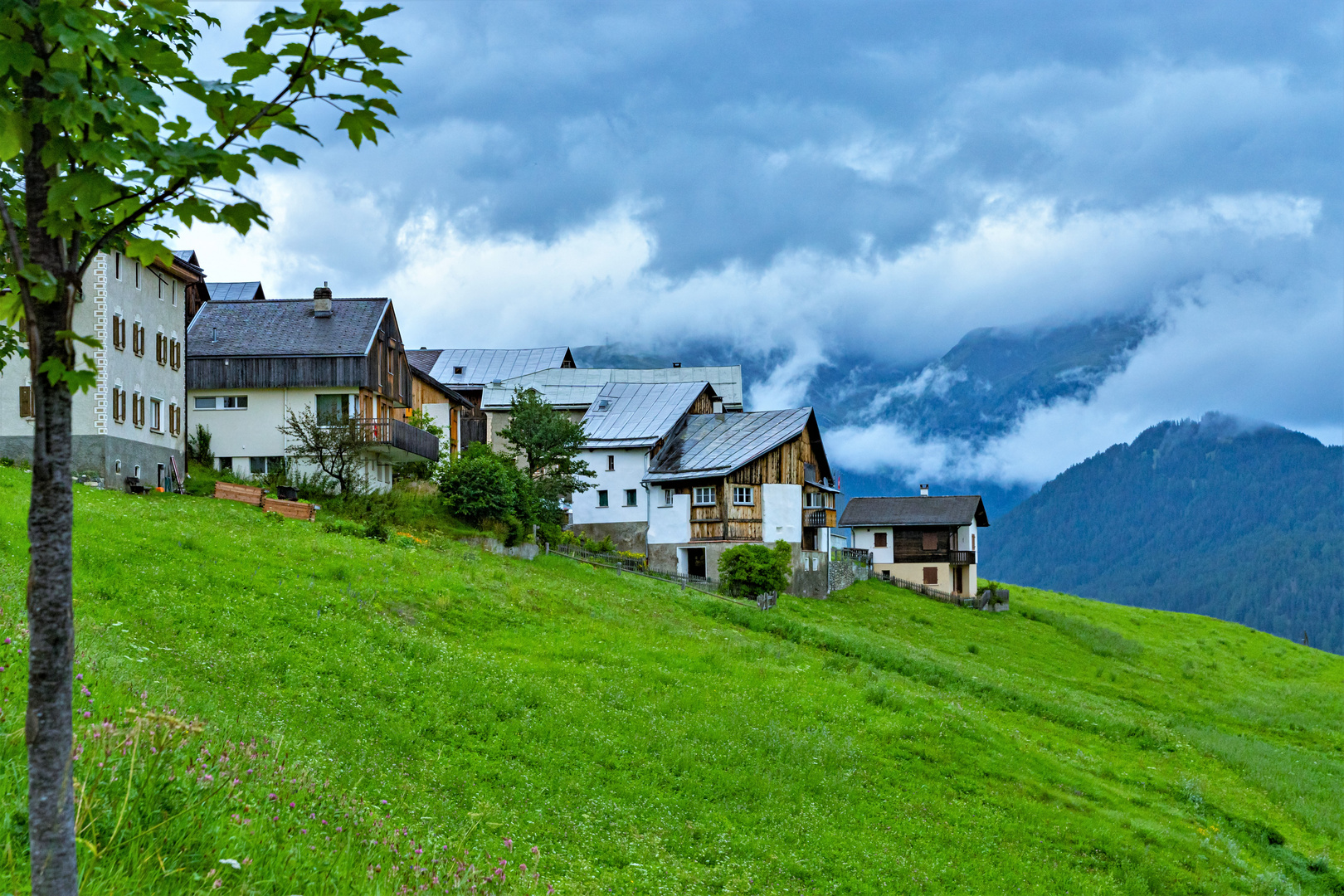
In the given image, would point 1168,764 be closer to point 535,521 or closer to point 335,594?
point 335,594

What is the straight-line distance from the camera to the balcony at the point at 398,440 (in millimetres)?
50906

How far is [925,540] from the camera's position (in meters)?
80.1

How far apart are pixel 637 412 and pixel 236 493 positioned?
29.2 m

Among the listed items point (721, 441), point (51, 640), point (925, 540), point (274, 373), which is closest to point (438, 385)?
point (274, 373)

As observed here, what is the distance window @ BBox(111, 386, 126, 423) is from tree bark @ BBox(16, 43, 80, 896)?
1591 inches

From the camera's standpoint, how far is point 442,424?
7231 cm

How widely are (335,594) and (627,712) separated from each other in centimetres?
780

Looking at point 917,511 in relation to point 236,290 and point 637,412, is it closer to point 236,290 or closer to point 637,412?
point 637,412

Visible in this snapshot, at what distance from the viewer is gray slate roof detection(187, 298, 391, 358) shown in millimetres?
52406

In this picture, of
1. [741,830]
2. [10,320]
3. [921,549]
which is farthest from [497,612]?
[921,549]

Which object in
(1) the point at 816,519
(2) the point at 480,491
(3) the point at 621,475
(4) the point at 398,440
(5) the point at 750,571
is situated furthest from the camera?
(1) the point at 816,519

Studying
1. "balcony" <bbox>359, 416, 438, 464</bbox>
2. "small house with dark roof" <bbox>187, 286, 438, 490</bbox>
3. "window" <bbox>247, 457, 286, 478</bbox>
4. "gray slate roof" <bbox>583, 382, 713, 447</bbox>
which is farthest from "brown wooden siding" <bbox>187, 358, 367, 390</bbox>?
"gray slate roof" <bbox>583, 382, 713, 447</bbox>

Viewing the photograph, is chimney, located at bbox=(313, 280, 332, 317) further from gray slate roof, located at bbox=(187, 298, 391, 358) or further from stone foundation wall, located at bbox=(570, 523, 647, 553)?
stone foundation wall, located at bbox=(570, 523, 647, 553)

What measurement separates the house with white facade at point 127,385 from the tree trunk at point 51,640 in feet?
118
